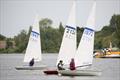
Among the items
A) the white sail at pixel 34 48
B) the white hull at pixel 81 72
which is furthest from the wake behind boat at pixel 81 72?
the white sail at pixel 34 48

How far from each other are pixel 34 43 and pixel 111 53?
7029 centimetres

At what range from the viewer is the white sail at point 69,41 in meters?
51.4

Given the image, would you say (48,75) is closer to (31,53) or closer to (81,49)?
(81,49)

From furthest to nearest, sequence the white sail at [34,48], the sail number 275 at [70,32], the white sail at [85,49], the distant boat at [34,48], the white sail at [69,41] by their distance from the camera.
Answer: the white sail at [34,48] → the distant boat at [34,48] → the sail number 275 at [70,32] → the white sail at [69,41] → the white sail at [85,49]

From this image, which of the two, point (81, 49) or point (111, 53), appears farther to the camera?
point (111, 53)

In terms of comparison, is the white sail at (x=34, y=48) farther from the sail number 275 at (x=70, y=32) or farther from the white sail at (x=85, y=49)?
the white sail at (x=85, y=49)

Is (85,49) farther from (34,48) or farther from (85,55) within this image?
(34,48)

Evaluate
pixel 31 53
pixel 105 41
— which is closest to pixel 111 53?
pixel 105 41

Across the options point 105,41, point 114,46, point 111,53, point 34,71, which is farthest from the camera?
point 105,41

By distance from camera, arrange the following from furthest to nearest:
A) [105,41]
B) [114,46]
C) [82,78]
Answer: [105,41] → [114,46] → [82,78]

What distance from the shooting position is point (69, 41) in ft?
171

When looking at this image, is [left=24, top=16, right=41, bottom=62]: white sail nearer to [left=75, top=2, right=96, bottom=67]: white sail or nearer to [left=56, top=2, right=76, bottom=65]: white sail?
[left=56, top=2, right=76, bottom=65]: white sail

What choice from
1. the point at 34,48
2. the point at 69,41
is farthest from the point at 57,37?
the point at 69,41

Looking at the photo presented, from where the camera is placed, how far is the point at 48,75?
180 feet
